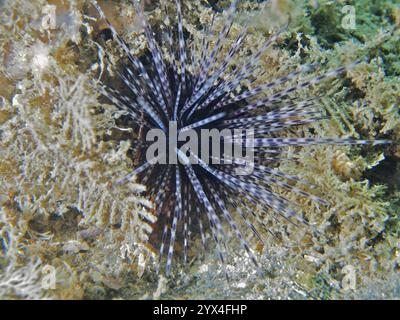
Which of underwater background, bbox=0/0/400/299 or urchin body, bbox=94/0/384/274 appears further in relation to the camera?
urchin body, bbox=94/0/384/274

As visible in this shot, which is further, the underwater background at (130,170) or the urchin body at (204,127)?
the urchin body at (204,127)

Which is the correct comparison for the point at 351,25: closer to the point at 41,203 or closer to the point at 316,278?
the point at 316,278

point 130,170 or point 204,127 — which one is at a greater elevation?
point 204,127

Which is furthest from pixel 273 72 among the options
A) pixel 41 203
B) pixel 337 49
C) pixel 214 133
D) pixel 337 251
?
pixel 41 203
